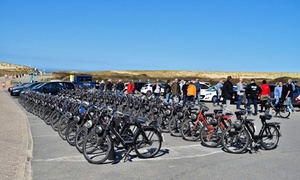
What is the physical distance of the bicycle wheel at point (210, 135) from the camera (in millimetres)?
8906

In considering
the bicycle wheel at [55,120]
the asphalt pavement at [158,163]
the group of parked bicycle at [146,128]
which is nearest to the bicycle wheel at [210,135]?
the group of parked bicycle at [146,128]

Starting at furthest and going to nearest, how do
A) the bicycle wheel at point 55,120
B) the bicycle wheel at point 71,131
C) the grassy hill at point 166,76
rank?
the grassy hill at point 166,76, the bicycle wheel at point 55,120, the bicycle wheel at point 71,131

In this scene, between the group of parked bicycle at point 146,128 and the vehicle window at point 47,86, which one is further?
the vehicle window at point 47,86

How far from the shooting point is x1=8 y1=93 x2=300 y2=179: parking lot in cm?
632

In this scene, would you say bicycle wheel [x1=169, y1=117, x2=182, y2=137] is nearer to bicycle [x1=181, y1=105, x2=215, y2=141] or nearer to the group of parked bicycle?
the group of parked bicycle

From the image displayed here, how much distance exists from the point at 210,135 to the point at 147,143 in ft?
6.97

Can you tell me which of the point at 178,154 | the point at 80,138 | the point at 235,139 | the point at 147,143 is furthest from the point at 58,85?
the point at 235,139

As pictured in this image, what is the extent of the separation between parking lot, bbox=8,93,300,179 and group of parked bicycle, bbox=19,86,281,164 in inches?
9.9

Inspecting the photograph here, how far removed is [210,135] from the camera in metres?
9.02

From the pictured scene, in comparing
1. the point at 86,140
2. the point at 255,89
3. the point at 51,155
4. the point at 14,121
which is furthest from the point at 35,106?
the point at 255,89

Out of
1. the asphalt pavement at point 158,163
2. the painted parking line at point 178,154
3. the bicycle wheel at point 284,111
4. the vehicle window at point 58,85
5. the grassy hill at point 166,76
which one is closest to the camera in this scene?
the asphalt pavement at point 158,163

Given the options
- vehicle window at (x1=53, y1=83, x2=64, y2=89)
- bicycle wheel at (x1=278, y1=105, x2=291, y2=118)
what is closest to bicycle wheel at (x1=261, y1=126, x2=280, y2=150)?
bicycle wheel at (x1=278, y1=105, x2=291, y2=118)

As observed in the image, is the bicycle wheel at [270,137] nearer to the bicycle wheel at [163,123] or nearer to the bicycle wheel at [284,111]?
the bicycle wheel at [163,123]

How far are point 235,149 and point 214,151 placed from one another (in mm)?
491
